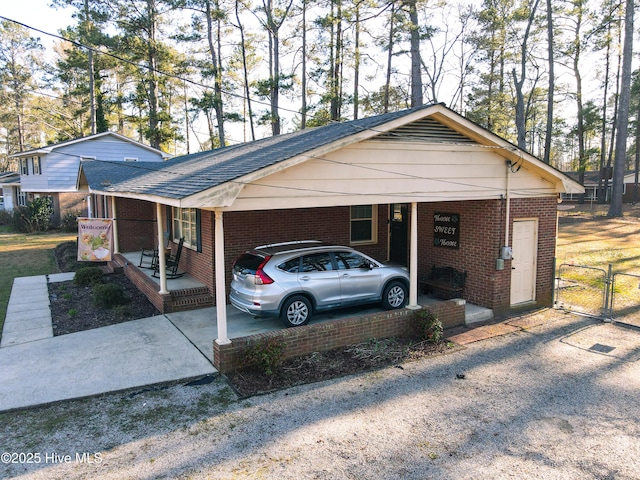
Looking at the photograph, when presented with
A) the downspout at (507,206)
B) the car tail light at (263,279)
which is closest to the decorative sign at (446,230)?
the downspout at (507,206)

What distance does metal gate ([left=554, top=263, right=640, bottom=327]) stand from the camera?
9.99m

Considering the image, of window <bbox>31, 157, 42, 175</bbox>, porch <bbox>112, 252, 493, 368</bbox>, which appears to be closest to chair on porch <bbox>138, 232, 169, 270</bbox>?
porch <bbox>112, 252, 493, 368</bbox>

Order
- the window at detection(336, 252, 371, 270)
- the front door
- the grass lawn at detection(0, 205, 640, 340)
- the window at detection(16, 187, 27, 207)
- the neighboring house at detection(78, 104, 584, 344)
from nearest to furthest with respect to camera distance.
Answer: the neighboring house at detection(78, 104, 584, 344)
the window at detection(336, 252, 371, 270)
the front door
the grass lawn at detection(0, 205, 640, 340)
the window at detection(16, 187, 27, 207)

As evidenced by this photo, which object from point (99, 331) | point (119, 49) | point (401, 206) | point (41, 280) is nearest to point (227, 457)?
point (99, 331)

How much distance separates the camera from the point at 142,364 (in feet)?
23.7

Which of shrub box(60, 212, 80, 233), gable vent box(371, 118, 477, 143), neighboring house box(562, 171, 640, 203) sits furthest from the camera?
neighboring house box(562, 171, 640, 203)

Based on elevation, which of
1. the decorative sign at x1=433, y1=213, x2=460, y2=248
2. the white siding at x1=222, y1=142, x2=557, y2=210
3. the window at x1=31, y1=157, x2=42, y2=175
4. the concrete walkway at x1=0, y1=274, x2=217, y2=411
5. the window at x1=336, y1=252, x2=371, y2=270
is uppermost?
the window at x1=31, y1=157, x2=42, y2=175

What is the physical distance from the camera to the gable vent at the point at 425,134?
27.3 feet

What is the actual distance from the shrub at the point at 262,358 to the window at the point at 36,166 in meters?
28.1

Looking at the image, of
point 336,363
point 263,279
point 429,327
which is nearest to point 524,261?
point 429,327

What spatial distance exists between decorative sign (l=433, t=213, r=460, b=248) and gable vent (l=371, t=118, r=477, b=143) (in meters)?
2.18

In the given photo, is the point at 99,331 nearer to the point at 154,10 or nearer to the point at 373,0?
the point at 373,0

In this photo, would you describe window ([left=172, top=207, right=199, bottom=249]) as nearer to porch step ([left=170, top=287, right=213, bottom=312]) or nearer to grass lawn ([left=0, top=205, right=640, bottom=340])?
porch step ([left=170, top=287, right=213, bottom=312])

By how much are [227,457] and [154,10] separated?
110 feet
